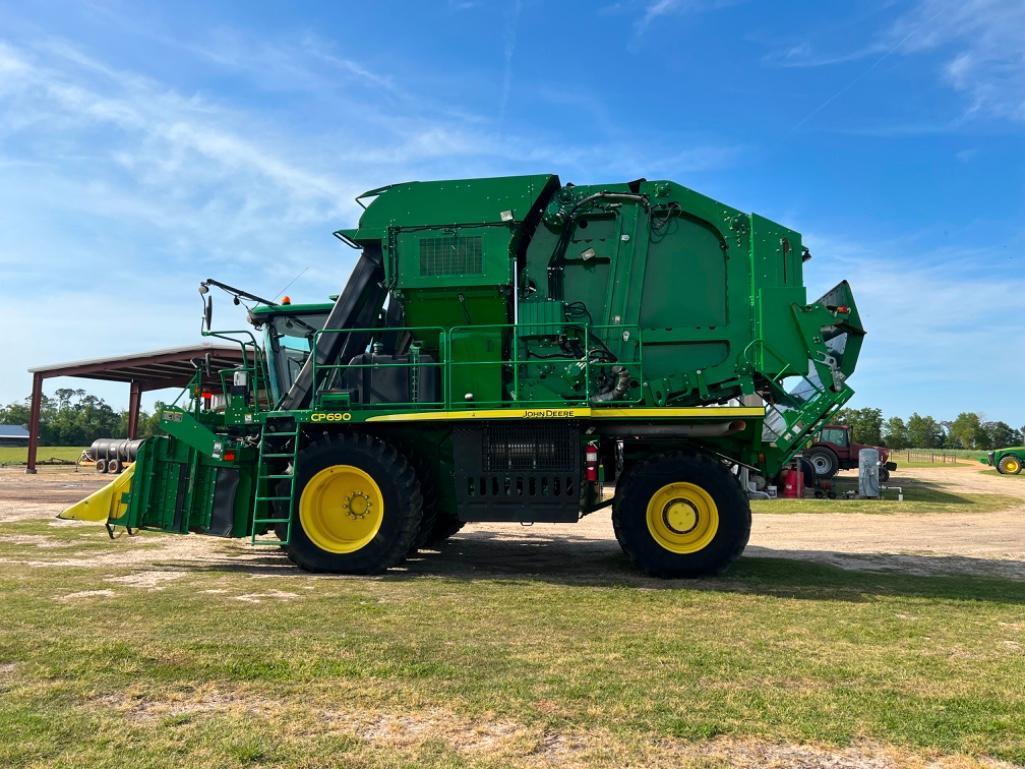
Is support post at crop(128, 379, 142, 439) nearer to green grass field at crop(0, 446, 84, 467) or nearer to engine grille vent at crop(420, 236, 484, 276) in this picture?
green grass field at crop(0, 446, 84, 467)

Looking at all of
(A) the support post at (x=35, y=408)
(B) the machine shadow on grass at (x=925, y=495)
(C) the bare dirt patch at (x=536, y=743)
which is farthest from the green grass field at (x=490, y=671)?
(A) the support post at (x=35, y=408)

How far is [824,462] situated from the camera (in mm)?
28203

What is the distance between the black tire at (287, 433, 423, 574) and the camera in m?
8.52

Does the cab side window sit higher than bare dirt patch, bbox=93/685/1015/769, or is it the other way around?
the cab side window

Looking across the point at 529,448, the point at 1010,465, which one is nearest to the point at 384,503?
the point at 529,448

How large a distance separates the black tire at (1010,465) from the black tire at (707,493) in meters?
42.4

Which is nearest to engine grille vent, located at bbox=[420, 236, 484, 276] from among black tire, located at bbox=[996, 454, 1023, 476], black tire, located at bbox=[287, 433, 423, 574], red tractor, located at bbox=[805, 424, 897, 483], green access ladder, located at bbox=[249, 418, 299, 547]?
black tire, located at bbox=[287, 433, 423, 574]

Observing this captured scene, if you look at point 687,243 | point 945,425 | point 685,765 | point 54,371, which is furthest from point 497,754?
point 945,425

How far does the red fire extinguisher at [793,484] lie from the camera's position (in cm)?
2308

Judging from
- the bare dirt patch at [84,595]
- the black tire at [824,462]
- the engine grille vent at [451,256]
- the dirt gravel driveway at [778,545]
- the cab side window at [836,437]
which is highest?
the engine grille vent at [451,256]

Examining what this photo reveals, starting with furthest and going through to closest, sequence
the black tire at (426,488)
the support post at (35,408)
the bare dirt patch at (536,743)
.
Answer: the support post at (35,408), the black tire at (426,488), the bare dirt patch at (536,743)

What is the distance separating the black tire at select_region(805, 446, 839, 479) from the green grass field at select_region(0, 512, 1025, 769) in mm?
21016

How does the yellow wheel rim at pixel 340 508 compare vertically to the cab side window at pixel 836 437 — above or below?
below

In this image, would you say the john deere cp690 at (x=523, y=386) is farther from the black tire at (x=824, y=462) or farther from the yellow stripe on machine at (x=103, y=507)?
the black tire at (x=824, y=462)
